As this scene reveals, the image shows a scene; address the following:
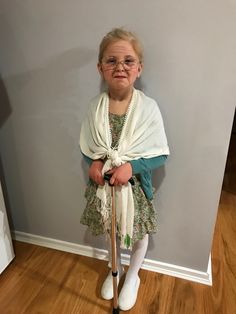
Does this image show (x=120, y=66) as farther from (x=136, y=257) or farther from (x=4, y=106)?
(x=136, y=257)

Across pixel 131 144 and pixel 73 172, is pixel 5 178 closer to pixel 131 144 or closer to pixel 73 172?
pixel 73 172

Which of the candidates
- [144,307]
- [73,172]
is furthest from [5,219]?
[144,307]

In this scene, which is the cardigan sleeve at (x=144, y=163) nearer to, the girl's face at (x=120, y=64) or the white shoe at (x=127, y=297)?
the girl's face at (x=120, y=64)

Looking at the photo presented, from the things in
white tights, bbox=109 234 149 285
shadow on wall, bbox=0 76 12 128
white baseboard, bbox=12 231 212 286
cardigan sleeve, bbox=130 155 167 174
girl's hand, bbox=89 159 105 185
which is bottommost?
white baseboard, bbox=12 231 212 286

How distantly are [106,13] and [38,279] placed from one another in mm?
1211

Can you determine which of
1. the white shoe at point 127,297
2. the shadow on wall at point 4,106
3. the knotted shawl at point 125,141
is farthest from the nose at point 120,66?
the white shoe at point 127,297

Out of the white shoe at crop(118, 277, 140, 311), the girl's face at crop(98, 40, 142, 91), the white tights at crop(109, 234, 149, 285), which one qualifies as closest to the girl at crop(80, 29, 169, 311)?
the girl's face at crop(98, 40, 142, 91)

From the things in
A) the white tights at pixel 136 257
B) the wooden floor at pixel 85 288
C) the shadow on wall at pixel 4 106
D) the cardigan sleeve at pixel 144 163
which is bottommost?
the wooden floor at pixel 85 288

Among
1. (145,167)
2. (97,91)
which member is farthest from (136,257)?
(97,91)

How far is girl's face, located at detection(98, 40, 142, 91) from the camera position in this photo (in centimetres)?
97

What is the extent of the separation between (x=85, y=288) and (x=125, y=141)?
2.53ft

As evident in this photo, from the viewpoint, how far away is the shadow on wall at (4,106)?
54.4 inches

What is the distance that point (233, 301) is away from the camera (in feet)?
4.39

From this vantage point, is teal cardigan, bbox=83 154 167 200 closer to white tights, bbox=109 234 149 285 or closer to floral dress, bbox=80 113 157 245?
floral dress, bbox=80 113 157 245
